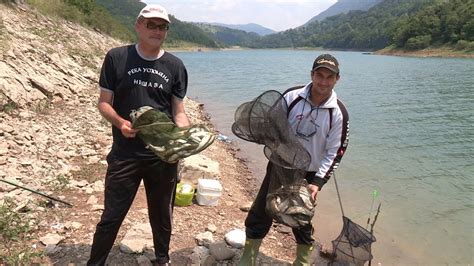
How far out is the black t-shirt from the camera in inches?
129

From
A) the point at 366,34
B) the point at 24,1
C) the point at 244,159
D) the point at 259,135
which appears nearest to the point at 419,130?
the point at 244,159

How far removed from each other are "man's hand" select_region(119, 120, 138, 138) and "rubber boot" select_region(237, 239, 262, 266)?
1.85m

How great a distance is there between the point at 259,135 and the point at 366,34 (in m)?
167

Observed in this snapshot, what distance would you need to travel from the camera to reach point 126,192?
3477 mm

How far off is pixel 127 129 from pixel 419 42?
94.3m

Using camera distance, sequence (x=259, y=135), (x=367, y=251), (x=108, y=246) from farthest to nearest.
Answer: (x=367, y=251) → (x=259, y=135) → (x=108, y=246)

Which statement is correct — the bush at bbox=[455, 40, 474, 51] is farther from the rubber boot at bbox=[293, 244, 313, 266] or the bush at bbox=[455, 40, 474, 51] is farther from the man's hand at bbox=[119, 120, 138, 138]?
the man's hand at bbox=[119, 120, 138, 138]

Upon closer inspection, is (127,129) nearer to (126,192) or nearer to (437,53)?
(126,192)

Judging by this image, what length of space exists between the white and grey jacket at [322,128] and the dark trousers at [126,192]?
133cm

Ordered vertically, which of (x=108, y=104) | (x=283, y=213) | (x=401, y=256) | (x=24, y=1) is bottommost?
(x=401, y=256)

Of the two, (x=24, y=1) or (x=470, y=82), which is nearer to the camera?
(x=24, y=1)

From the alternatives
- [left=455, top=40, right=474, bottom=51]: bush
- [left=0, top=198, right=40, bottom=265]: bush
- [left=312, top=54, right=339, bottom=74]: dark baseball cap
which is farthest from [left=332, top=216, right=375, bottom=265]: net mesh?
[left=455, top=40, right=474, bottom=51]: bush

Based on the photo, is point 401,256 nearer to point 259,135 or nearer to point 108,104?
point 259,135

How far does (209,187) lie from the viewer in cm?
630
